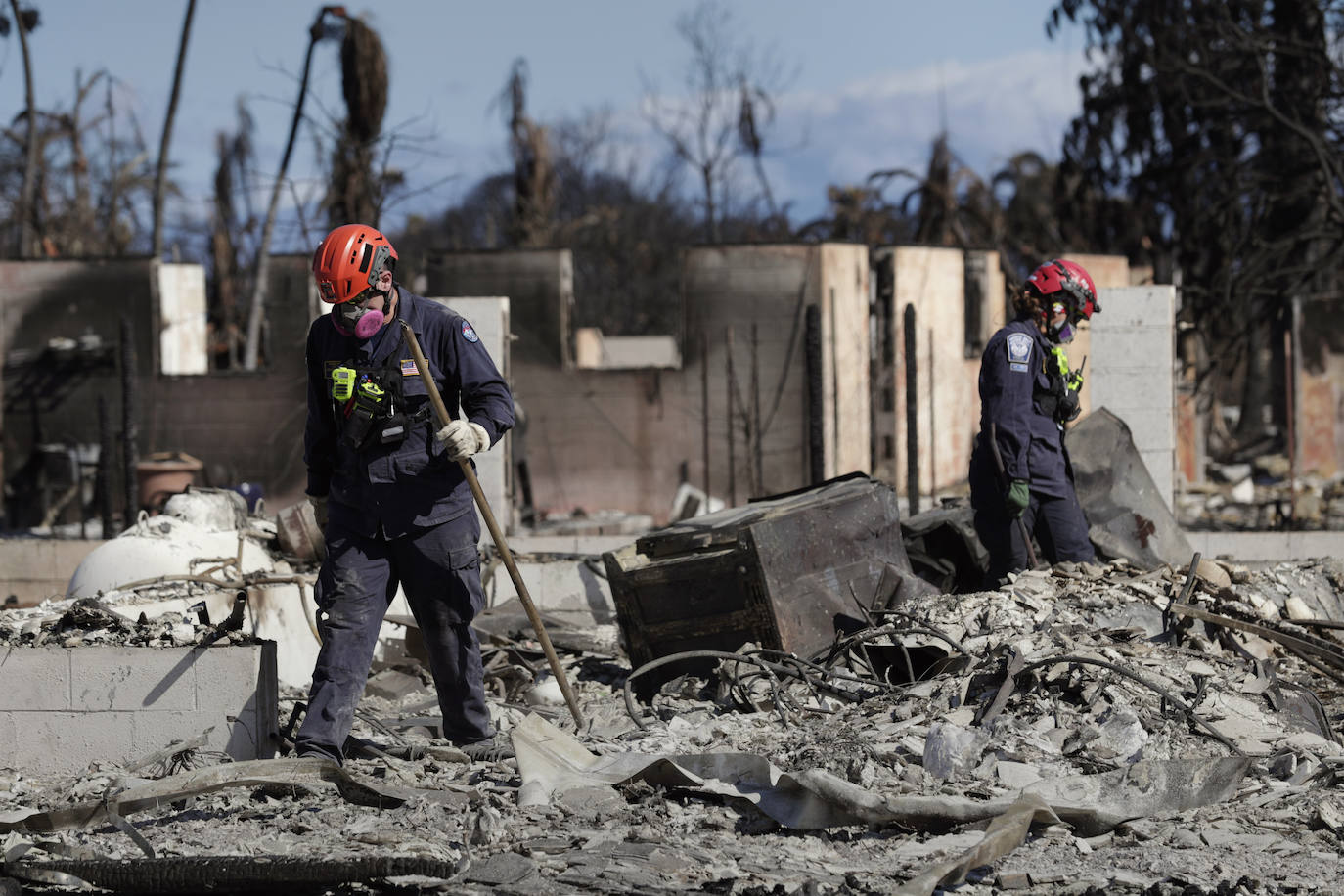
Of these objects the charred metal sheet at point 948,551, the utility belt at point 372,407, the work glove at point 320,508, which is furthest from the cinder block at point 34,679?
the charred metal sheet at point 948,551

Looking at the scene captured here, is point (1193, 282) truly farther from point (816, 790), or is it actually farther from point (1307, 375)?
point (816, 790)

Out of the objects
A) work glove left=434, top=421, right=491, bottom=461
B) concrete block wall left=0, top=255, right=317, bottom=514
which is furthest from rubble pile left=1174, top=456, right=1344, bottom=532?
concrete block wall left=0, top=255, right=317, bottom=514

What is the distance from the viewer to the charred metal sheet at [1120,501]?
23.7 ft

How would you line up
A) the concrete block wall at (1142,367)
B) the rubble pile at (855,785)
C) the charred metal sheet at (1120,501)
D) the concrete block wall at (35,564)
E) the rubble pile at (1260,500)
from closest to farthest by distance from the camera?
the rubble pile at (855,785)
the charred metal sheet at (1120,501)
the concrete block wall at (35,564)
the concrete block wall at (1142,367)
the rubble pile at (1260,500)

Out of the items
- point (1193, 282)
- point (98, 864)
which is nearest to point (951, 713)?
point (98, 864)

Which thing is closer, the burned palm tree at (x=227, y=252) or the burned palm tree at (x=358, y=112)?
the burned palm tree at (x=358, y=112)

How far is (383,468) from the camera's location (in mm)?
4719

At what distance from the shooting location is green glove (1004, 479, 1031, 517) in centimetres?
637

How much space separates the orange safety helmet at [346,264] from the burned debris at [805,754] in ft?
4.28

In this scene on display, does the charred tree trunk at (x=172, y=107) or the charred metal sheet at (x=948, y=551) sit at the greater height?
the charred tree trunk at (x=172, y=107)

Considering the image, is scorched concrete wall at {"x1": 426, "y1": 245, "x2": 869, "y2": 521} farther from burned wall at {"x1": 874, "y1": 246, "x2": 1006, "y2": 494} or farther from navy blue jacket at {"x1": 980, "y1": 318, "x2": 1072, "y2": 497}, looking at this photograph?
navy blue jacket at {"x1": 980, "y1": 318, "x2": 1072, "y2": 497}

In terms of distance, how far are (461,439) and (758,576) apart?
1.71 meters

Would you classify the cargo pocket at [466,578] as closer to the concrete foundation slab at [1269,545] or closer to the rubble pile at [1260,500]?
the concrete foundation slab at [1269,545]

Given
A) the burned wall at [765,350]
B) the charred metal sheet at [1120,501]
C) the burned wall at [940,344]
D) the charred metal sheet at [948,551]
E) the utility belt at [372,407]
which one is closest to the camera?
the utility belt at [372,407]
